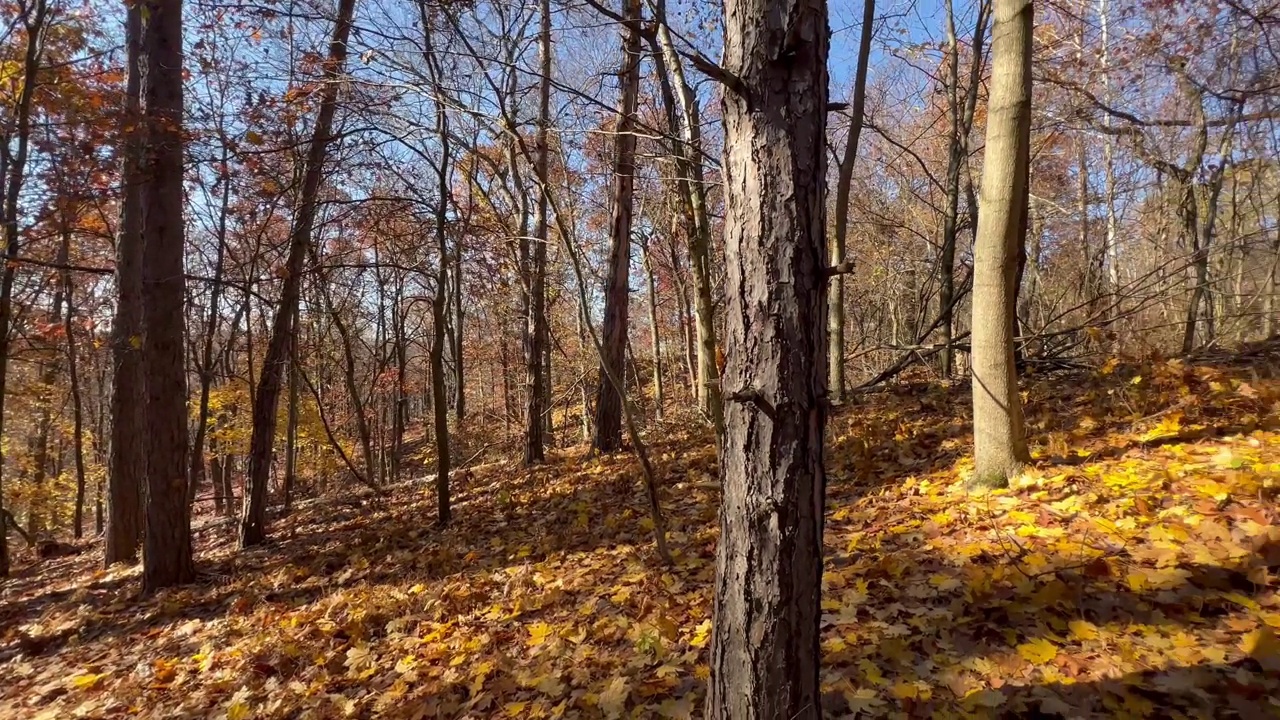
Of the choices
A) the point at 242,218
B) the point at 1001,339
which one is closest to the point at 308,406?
the point at 242,218

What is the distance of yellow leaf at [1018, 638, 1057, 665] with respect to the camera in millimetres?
2705

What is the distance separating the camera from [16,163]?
9492 mm

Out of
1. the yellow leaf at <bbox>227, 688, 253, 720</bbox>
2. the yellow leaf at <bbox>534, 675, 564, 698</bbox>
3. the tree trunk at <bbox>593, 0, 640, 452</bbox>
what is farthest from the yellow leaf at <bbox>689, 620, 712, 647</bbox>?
the tree trunk at <bbox>593, 0, 640, 452</bbox>

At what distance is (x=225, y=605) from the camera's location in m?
5.94

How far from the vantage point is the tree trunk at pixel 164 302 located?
633cm

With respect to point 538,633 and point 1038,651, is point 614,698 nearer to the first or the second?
point 538,633

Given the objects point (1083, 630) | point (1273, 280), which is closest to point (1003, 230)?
point (1083, 630)

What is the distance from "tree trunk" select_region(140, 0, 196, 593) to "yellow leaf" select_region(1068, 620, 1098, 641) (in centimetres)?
763

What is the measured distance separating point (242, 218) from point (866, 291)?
18097 millimetres

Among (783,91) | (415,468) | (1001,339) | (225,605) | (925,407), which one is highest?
(783,91)

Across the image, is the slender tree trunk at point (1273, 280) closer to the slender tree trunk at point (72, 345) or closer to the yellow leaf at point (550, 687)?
the yellow leaf at point (550, 687)

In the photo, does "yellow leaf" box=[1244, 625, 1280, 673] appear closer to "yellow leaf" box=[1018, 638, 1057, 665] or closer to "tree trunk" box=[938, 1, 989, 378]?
"yellow leaf" box=[1018, 638, 1057, 665]

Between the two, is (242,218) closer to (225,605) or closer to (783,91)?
(225,605)

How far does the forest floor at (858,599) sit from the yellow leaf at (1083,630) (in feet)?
0.04
